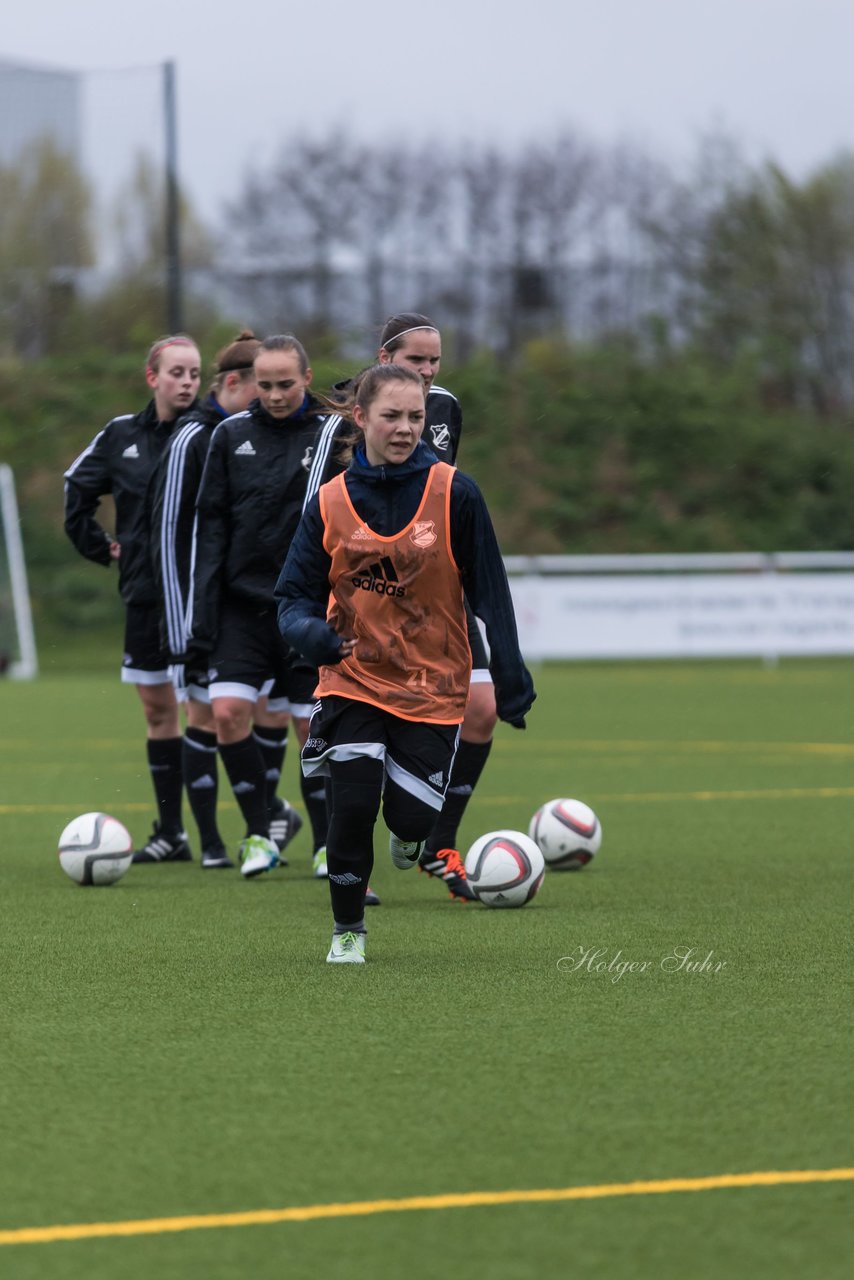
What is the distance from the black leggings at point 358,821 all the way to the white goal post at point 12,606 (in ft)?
65.3

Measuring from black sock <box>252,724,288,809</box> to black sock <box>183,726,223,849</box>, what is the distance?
0.25 m

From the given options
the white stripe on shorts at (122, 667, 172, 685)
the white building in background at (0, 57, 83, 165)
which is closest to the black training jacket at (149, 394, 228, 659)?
the white stripe on shorts at (122, 667, 172, 685)

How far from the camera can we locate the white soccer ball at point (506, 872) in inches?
277

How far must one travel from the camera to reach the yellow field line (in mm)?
3260

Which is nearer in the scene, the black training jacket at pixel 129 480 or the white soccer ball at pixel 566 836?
the white soccer ball at pixel 566 836

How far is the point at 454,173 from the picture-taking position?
38.7m

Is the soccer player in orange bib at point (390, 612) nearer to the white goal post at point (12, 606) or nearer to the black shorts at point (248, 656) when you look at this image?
the black shorts at point (248, 656)

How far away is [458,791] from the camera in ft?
25.5

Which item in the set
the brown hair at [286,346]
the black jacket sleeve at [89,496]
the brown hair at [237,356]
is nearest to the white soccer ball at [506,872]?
the brown hair at [286,346]

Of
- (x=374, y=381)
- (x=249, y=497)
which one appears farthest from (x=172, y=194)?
(x=374, y=381)

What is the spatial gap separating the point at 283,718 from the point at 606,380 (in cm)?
2954

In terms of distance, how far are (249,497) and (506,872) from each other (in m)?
1.88

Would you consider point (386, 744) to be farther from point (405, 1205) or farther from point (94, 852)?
point (405, 1205)

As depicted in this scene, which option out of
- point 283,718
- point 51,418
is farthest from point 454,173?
point 283,718
